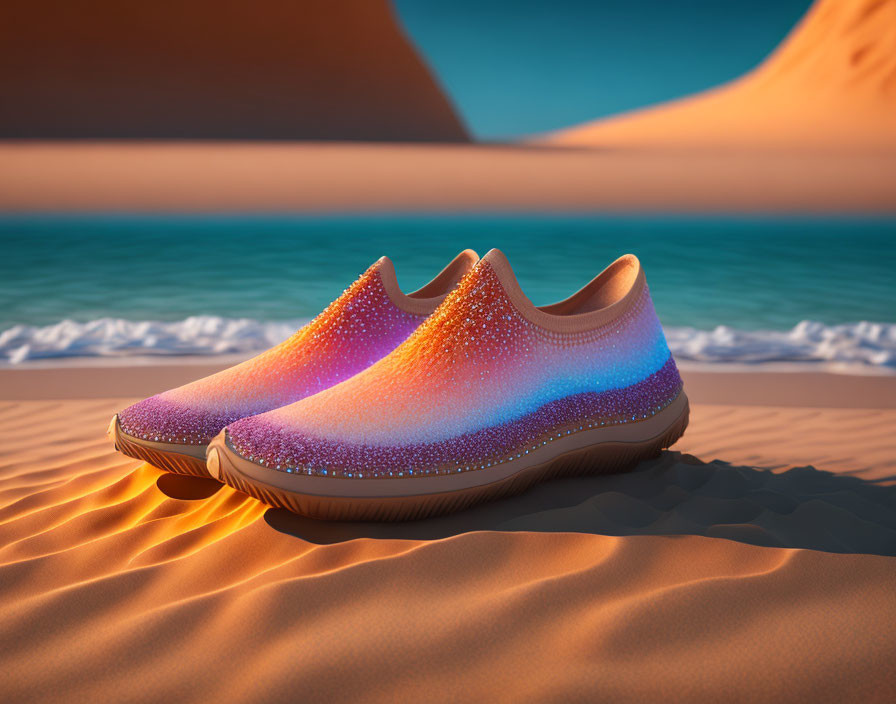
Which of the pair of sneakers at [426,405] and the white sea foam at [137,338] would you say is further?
the white sea foam at [137,338]

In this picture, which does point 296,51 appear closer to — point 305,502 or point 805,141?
point 805,141

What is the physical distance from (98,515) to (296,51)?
34.5 m

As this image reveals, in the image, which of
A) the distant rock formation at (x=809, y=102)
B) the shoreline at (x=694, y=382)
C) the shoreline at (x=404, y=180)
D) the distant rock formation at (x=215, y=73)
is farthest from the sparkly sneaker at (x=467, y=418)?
the distant rock formation at (x=809, y=102)

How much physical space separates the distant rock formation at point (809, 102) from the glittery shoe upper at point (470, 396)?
147ft

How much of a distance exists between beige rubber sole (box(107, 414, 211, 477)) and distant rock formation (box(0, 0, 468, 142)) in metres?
30.0

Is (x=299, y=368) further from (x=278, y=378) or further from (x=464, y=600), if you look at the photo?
(x=464, y=600)

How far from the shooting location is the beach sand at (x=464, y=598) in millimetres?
958

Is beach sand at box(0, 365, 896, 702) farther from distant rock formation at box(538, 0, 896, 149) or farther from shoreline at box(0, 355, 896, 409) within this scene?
distant rock formation at box(538, 0, 896, 149)

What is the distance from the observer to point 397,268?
9.41 m

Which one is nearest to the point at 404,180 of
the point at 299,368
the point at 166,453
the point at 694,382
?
the point at 694,382

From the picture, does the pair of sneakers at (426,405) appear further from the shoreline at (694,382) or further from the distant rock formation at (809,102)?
the distant rock formation at (809,102)

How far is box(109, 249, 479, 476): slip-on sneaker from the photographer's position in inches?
59.6

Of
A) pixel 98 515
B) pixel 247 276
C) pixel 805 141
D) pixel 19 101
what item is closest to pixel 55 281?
pixel 247 276

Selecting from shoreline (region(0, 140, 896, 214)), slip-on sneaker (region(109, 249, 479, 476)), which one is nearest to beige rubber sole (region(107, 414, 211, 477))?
slip-on sneaker (region(109, 249, 479, 476))
